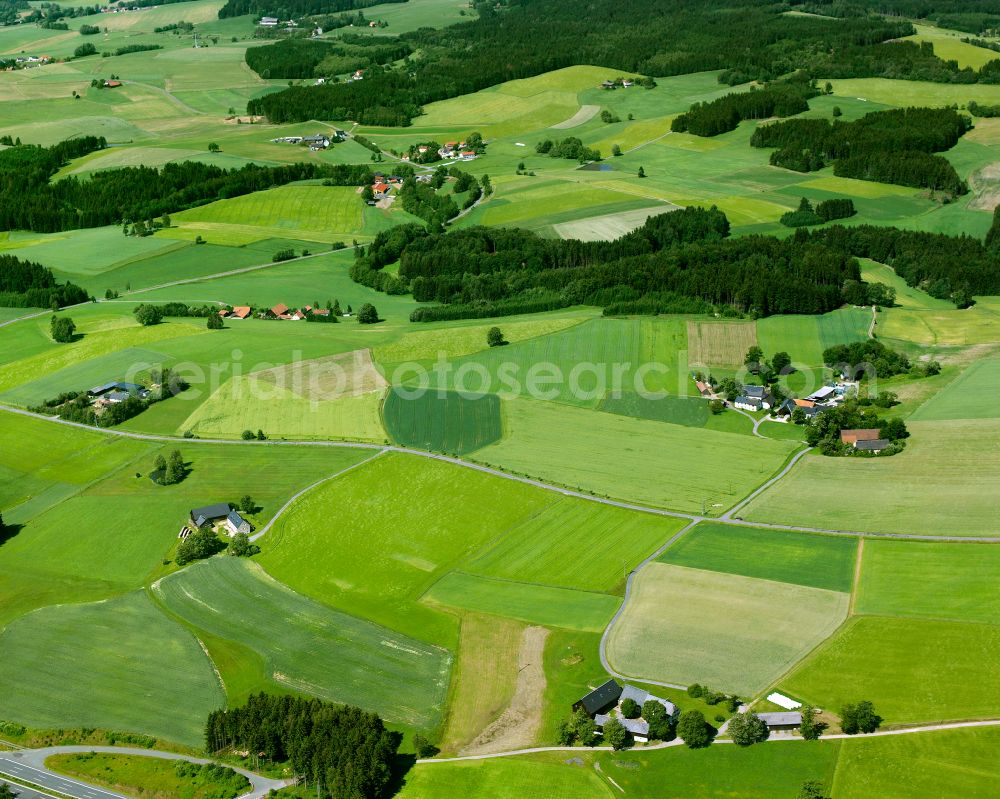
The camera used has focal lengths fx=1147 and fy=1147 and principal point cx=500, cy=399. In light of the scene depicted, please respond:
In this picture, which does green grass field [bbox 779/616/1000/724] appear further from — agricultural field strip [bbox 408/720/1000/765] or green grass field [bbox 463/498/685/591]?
green grass field [bbox 463/498/685/591]

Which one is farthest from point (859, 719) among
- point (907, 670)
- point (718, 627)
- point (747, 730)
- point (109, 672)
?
point (109, 672)

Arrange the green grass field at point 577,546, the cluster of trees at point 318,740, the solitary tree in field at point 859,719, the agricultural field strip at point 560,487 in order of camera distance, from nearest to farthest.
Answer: the cluster of trees at point 318,740 < the solitary tree in field at point 859,719 < the green grass field at point 577,546 < the agricultural field strip at point 560,487

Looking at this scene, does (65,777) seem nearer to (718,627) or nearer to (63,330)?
(718,627)

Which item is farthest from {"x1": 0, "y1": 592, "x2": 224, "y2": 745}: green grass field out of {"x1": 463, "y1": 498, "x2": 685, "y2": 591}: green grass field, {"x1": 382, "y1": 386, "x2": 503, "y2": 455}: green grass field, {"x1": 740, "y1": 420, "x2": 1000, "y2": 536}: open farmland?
{"x1": 740, "y1": 420, "x2": 1000, "y2": 536}: open farmland

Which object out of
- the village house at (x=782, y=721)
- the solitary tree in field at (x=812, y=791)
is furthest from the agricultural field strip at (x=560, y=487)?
the solitary tree in field at (x=812, y=791)

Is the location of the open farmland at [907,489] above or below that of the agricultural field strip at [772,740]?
above

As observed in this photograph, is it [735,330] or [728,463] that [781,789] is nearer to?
[728,463]

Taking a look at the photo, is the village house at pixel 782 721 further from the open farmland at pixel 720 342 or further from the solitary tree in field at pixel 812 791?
the open farmland at pixel 720 342
